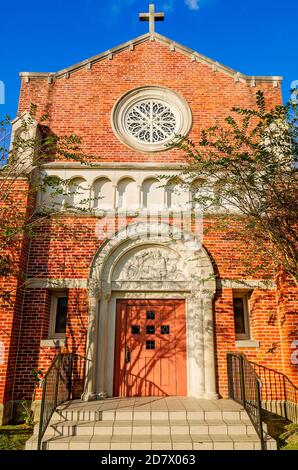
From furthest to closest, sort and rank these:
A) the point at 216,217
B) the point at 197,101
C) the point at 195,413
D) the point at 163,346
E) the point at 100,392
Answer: the point at 197,101, the point at 216,217, the point at 163,346, the point at 100,392, the point at 195,413

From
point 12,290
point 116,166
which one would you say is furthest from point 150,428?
point 116,166

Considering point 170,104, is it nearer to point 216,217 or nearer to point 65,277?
point 216,217

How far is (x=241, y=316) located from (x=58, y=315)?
4282 mm

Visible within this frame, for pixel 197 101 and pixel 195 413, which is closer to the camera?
pixel 195 413

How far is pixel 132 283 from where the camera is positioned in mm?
7797

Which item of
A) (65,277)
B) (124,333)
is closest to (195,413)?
(124,333)

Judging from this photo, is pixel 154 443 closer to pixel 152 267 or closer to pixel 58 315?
pixel 152 267

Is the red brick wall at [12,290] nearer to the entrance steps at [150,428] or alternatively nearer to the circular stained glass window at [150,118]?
the entrance steps at [150,428]

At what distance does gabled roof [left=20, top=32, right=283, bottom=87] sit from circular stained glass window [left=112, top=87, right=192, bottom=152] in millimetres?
1443

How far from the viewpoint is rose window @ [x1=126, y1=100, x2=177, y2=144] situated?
9062 mm

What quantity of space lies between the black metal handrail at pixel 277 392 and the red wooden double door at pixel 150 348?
1641 mm

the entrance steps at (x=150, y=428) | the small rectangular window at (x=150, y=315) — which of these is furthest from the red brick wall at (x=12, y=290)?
the small rectangular window at (x=150, y=315)

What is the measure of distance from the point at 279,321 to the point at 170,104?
6.24m

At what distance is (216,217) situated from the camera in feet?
26.3
